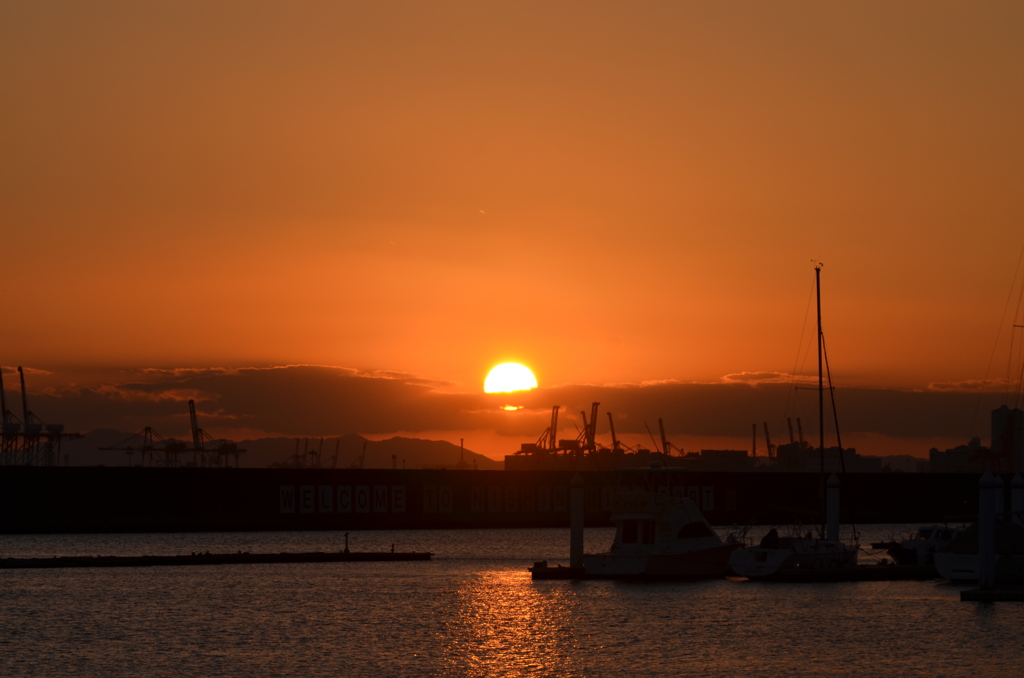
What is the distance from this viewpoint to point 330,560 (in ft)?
308

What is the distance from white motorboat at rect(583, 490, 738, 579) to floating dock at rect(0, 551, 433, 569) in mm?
28729

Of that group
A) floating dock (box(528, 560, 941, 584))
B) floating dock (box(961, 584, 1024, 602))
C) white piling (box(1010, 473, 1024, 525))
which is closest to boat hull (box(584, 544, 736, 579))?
floating dock (box(528, 560, 941, 584))

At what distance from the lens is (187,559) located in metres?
91.7

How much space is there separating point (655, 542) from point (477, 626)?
1525 centimetres

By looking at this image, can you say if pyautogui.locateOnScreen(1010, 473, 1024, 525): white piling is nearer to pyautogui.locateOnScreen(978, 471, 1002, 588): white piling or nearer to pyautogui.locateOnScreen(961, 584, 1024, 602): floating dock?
pyautogui.locateOnScreen(961, 584, 1024, 602): floating dock

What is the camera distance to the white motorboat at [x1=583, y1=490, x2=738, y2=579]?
68000mm

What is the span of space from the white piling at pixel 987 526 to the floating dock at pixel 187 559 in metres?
47.6

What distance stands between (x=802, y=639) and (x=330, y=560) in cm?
4925

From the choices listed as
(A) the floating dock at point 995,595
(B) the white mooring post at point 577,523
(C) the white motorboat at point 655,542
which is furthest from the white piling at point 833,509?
(A) the floating dock at point 995,595

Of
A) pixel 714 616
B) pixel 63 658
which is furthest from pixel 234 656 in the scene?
pixel 714 616

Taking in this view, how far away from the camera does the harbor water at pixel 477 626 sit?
45.8 m

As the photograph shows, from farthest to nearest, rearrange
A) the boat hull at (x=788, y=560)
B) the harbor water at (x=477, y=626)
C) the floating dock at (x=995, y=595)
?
the boat hull at (x=788, y=560) → the floating dock at (x=995, y=595) → the harbor water at (x=477, y=626)

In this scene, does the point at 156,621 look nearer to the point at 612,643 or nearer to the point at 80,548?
the point at 612,643

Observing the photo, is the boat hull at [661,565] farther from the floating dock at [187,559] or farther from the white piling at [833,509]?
the floating dock at [187,559]
